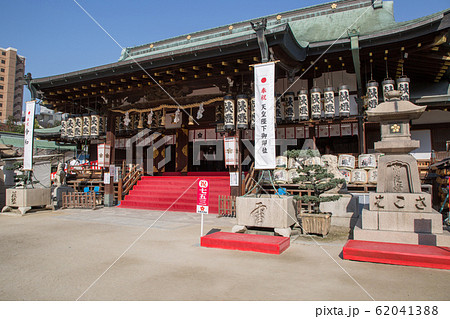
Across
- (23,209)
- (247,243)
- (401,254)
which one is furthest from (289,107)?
(23,209)

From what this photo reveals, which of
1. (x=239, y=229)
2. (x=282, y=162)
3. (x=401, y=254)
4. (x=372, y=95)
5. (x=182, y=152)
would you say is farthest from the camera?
(x=182, y=152)

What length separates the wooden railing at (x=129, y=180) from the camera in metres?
14.8

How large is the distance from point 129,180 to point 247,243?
10688mm

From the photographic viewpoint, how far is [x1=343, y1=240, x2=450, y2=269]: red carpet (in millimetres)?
4777

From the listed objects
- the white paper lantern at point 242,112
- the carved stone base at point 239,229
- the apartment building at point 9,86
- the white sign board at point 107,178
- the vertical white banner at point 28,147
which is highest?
the apartment building at point 9,86

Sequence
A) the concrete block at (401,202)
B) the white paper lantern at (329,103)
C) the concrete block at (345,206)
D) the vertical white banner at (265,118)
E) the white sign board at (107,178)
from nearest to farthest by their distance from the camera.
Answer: the concrete block at (401,202)
the vertical white banner at (265,118)
the concrete block at (345,206)
the white paper lantern at (329,103)
the white sign board at (107,178)

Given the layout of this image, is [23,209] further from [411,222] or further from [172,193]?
[411,222]

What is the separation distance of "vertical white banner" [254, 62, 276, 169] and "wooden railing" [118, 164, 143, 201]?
918 centimetres

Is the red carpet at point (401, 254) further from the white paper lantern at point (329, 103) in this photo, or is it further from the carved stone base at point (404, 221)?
the white paper lantern at point (329, 103)

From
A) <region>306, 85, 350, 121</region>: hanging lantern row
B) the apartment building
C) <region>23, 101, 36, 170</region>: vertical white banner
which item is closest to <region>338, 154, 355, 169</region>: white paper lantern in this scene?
<region>306, 85, 350, 121</region>: hanging lantern row

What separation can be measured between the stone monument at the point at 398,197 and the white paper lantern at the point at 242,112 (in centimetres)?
520

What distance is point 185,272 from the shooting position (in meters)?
4.70

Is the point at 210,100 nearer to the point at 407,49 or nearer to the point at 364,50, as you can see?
the point at 364,50

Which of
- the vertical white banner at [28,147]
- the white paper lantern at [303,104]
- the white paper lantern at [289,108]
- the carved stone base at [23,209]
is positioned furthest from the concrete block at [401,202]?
the vertical white banner at [28,147]
